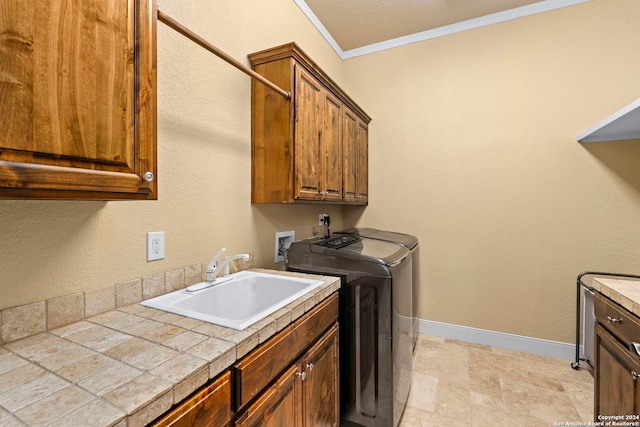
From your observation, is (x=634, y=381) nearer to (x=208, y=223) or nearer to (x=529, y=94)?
(x=208, y=223)

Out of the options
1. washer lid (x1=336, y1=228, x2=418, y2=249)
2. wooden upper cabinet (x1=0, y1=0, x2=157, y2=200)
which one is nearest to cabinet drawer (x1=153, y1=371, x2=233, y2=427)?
wooden upper cabinet (x1=0, y1=0, x2=157, y2=200)

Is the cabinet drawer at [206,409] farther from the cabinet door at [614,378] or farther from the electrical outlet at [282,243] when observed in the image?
the cabinet door at [614,378]

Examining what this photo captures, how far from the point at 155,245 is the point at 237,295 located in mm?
466

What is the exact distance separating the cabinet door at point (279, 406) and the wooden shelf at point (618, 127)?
7.04ft

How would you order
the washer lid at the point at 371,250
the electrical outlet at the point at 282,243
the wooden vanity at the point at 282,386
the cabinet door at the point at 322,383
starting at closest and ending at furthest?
the wooden vanity at the point at 282,386, the cabinet door at the point at 322,383, the washer lid at the point at 371,250, the electrical outlet at the point at 282,243

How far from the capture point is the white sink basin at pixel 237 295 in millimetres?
1205

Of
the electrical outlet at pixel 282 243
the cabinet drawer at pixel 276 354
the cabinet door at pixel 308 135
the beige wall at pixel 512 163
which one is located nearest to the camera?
the cabinet drawer at pixel 276 354

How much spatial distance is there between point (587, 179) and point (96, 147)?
313 centimetres

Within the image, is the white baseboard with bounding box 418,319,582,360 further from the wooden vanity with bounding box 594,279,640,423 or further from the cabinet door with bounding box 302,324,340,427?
the cabinet door with bounding box 302,324,340,427

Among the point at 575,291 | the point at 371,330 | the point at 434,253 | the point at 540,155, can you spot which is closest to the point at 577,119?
the point at 540,155

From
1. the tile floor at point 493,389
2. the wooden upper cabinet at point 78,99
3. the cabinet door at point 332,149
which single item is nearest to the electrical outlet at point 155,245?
the wooden upper cabinet at point 78,99

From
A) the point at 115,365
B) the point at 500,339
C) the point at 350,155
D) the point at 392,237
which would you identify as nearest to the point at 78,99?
the point at 115,365

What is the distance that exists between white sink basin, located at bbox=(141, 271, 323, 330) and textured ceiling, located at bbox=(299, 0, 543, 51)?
229 centimetres

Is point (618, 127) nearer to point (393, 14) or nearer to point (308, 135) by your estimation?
point (393, 14)
